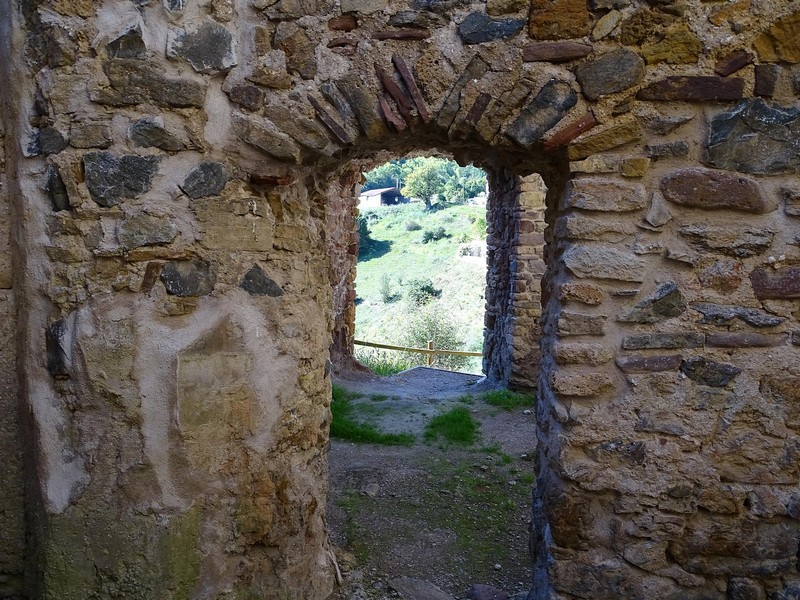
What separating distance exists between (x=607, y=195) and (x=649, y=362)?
534 millimetres

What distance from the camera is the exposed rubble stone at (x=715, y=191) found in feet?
6.16

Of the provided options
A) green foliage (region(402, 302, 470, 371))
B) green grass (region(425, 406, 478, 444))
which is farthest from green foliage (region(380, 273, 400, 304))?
green grass (region(425, 406, 478, 444))

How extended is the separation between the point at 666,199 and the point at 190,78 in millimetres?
1528

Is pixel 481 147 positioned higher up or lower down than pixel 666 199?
higher up

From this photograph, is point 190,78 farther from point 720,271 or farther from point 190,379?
point 720,271

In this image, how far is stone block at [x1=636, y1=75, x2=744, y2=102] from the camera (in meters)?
1.85

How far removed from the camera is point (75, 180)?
193 centimetres

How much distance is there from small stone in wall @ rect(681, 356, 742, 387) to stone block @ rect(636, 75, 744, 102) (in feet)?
2.59

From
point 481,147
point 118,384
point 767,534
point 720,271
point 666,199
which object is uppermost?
point 481,147

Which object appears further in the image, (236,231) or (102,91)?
(236,231)

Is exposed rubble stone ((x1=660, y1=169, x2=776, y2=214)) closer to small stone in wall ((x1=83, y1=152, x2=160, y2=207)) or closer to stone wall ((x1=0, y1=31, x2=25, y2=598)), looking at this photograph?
small stone in wall ((x1=83, y1=152, x2=160, y2=207))

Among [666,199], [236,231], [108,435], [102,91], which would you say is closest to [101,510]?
[108,435]

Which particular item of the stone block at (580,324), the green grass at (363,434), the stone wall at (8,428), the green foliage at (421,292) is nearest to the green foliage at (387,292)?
the green foliage at (421,292)

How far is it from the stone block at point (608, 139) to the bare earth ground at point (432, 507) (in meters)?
1.77
